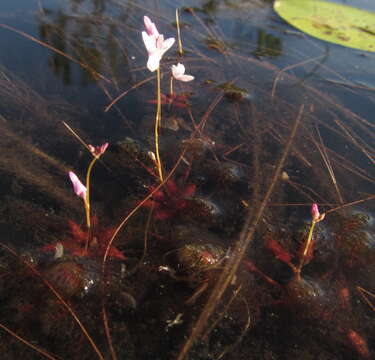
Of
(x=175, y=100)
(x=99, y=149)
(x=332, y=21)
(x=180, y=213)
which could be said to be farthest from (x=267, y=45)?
(x=99, y=149)

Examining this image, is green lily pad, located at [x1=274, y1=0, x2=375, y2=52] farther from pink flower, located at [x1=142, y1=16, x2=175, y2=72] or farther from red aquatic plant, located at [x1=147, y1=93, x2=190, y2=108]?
pink flower, located at [x1=142, y1=16, x2=175, y2=72]

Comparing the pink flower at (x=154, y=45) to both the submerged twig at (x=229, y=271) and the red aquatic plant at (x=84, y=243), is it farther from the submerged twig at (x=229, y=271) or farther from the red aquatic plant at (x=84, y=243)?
the submerged twig at (x=229, y=271)

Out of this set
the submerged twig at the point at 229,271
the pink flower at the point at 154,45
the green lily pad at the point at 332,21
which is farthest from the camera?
the green lily pad at the point at 332,21

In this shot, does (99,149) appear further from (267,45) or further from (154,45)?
(267,45)

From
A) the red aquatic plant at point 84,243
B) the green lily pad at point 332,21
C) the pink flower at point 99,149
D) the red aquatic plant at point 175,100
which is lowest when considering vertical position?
the red aquatic plant at point 84,243

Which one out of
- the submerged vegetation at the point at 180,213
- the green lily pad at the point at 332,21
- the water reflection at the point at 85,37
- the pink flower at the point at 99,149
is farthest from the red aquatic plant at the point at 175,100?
the green lily pad at the point at 332,21

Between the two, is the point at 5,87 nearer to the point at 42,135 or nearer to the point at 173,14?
the point at 42,135
